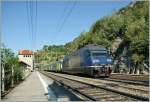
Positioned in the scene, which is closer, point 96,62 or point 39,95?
point 39,95

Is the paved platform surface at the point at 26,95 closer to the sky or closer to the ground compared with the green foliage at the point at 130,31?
closer to the ground

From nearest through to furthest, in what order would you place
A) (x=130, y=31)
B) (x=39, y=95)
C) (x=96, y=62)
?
(x=39, y=95)
(x=96, y=62)
(x=130, y=31)

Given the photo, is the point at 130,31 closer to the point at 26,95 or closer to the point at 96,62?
the point at 96,62

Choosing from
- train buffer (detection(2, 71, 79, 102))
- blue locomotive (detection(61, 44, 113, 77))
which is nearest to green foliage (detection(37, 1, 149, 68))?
blue locomotive (detection(61, 44, 113, 77))

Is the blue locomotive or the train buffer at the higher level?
the blue locomotive

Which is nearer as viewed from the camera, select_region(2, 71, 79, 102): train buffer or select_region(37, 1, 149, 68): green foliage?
select_region(2, 71, 79, 102): train buffer

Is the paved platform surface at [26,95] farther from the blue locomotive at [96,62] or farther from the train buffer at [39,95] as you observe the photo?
the blue locomotive at [96,62]

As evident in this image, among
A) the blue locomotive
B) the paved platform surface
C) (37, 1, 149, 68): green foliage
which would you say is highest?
(37, 1, 149, 68): green foliage

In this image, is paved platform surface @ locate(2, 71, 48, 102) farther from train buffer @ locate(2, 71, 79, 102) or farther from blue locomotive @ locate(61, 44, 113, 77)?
blue locomotive @ locate(61, 44, 113, 77)

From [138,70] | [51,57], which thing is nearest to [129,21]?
[138,70]

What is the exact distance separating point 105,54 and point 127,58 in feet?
72.4

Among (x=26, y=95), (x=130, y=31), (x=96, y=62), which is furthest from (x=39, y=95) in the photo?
(x=130, y=31)

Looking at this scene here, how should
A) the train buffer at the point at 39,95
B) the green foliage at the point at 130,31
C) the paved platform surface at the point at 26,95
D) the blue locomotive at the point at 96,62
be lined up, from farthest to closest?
1. the green foliage at the point at 130,31
2. the blue locomotive at the point at 96,62
3. the paved platform surface at the point at 26,95
4. the train buffer at the point at 39,95

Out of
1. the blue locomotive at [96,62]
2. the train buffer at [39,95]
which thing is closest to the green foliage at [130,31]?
the blue locomotive at [96,62]
